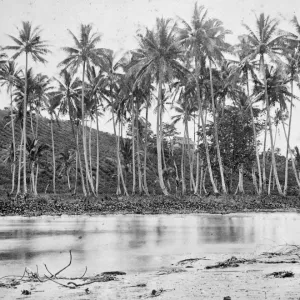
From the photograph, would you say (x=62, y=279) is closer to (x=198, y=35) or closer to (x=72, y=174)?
(x=198, y=35)

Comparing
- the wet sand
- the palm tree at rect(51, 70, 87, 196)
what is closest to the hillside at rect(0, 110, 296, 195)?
the palm tree at rect(51, 70, 87, 196)

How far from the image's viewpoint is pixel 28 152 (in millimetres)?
50938

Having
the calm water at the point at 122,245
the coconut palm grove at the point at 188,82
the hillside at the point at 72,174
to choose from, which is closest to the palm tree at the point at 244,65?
the coconut palm grove at the point at 188,82

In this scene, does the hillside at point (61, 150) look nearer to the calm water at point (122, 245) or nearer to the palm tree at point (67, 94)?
the palm tree at point (67, 94)

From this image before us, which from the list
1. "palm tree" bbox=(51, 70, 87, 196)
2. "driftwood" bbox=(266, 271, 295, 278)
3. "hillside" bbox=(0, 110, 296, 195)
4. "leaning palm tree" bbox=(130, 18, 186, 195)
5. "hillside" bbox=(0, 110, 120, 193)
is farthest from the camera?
"hillside" bbox=(0, 110, 120, 193)

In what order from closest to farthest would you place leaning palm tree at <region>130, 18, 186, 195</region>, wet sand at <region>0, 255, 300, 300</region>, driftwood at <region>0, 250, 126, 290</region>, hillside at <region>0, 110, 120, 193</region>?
wet sand at <region>0, 255, 300, 300</region>, driftwood at <region>0, 250, 126, 290</region>, leaning palm tree at <region>130, 18, 186, 195</region>, hillside at <region>0, 110, 120, 193</region>

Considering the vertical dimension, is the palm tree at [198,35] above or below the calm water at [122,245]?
above

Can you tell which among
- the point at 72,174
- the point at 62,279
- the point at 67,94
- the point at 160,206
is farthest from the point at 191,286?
the point at 72,174

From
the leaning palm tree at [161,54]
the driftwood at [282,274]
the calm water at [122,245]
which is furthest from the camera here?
the leaning palm tree at [161,54]

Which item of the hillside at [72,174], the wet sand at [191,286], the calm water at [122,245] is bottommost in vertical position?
the wet sand at [191,286]

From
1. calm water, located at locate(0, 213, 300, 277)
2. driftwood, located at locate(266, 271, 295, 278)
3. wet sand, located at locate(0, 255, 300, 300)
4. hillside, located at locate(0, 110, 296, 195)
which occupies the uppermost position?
hillside, located at locate(0, 110, 296, 195)

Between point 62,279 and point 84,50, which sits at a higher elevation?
point 84,50

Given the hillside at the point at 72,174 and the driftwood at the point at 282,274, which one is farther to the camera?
the hillside at the point at 72,174

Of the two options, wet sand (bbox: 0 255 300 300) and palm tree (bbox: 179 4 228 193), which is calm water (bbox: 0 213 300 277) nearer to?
wet sand (bbox: 0 255 300 300)
